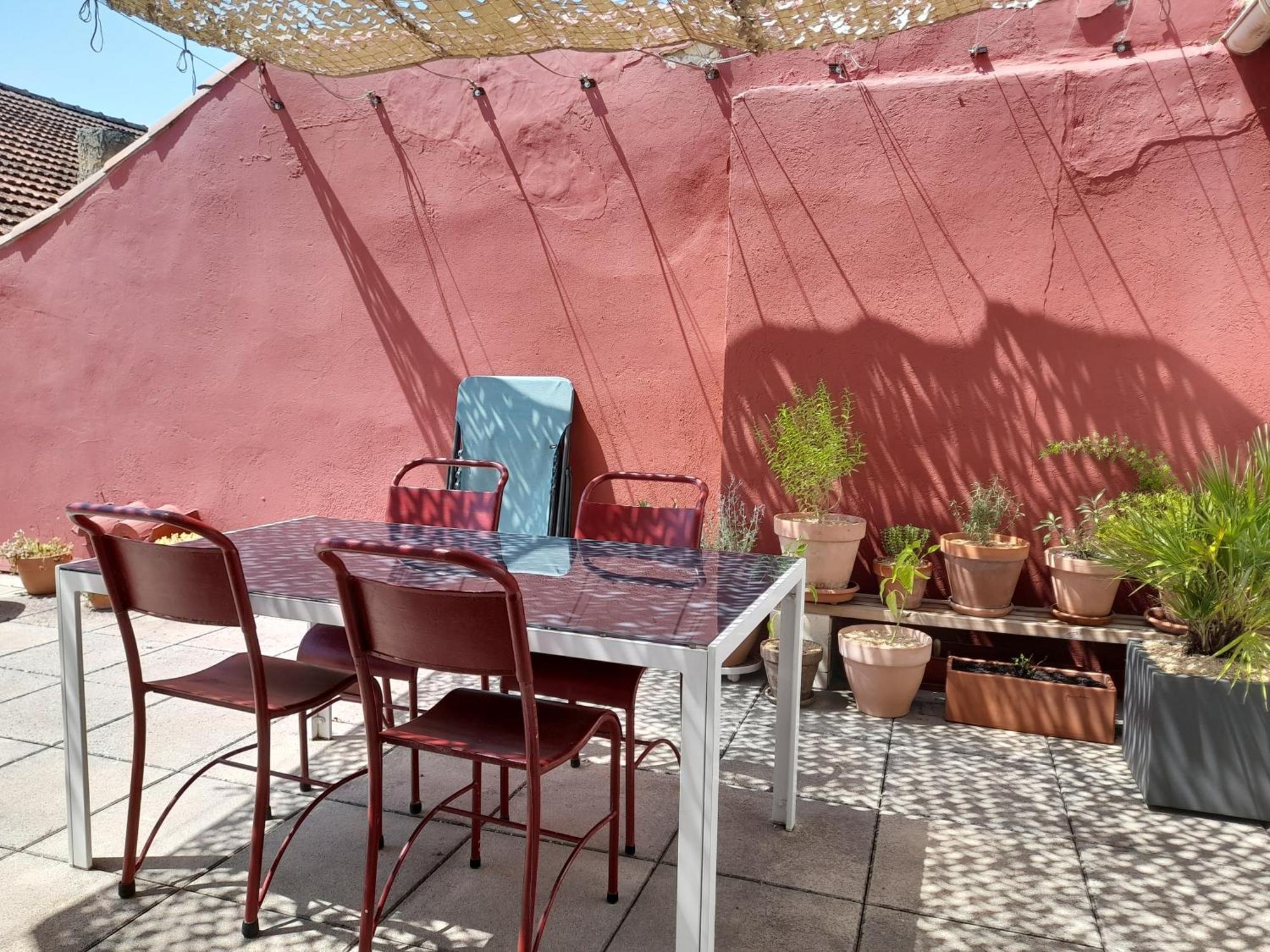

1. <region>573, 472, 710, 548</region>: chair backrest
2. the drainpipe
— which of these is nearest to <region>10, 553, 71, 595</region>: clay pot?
<region>573, 472, 710, 548</region>: chair backrest

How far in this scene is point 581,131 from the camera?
208 inches

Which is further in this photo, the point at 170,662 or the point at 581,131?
the point at 581,131

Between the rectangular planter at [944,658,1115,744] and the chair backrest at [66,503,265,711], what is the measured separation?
2870 millimetres

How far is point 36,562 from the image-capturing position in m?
6.03

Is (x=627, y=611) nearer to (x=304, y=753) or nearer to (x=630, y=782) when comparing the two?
(x=630, y=782)

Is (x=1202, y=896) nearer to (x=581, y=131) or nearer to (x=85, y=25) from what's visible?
(x=581, y=131)

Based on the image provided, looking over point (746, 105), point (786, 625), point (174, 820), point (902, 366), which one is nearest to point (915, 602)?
point (902, 366)

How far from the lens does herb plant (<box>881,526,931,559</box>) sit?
4.43m

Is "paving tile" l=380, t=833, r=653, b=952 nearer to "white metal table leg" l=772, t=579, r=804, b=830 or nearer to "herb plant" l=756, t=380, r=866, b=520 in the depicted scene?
"white metal table leg" l=772, t=579, r=804, b=830

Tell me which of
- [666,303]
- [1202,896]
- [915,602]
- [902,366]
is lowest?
[1202,896]

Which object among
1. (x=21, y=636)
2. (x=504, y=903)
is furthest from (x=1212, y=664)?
(x=21, y=636)

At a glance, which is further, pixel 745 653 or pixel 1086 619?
pixel 745 653

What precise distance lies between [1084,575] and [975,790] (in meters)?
1.17

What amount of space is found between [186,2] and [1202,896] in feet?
15.8
